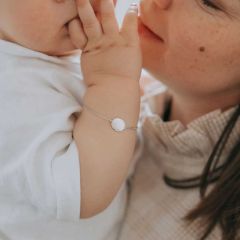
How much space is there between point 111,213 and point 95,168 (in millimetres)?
217

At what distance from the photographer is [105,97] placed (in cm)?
81

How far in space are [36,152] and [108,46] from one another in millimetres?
230

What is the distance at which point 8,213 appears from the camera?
801 mm

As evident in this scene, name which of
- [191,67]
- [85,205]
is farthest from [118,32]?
[85,205]

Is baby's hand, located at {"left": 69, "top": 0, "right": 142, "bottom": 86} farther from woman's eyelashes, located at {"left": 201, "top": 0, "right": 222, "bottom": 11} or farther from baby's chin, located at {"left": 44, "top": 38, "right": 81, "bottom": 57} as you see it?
woman's eyelashes, located at {"left": 201, "top": 0, "right": 222, "bottom": 11}

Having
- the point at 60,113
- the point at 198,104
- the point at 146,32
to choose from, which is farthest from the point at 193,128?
the point at 60,113

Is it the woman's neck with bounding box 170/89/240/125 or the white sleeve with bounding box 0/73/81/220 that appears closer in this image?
the white sleeve with bounding box 0/73/81/220

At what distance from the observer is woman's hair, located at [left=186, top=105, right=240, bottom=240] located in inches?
34.9

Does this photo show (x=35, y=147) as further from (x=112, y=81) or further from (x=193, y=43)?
(x=193, y=43)

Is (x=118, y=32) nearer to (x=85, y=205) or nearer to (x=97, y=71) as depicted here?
Answer: (x=97, y=71)

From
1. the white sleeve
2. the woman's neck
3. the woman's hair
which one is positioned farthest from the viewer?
the woman's neck

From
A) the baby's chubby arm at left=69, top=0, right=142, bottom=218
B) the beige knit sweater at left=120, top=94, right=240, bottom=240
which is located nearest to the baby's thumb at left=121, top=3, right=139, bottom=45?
the baby's chubby arm at left=69, top=0, right=142, bottom=218

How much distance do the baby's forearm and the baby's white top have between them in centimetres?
2

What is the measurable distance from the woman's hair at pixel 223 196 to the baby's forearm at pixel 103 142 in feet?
0.70
